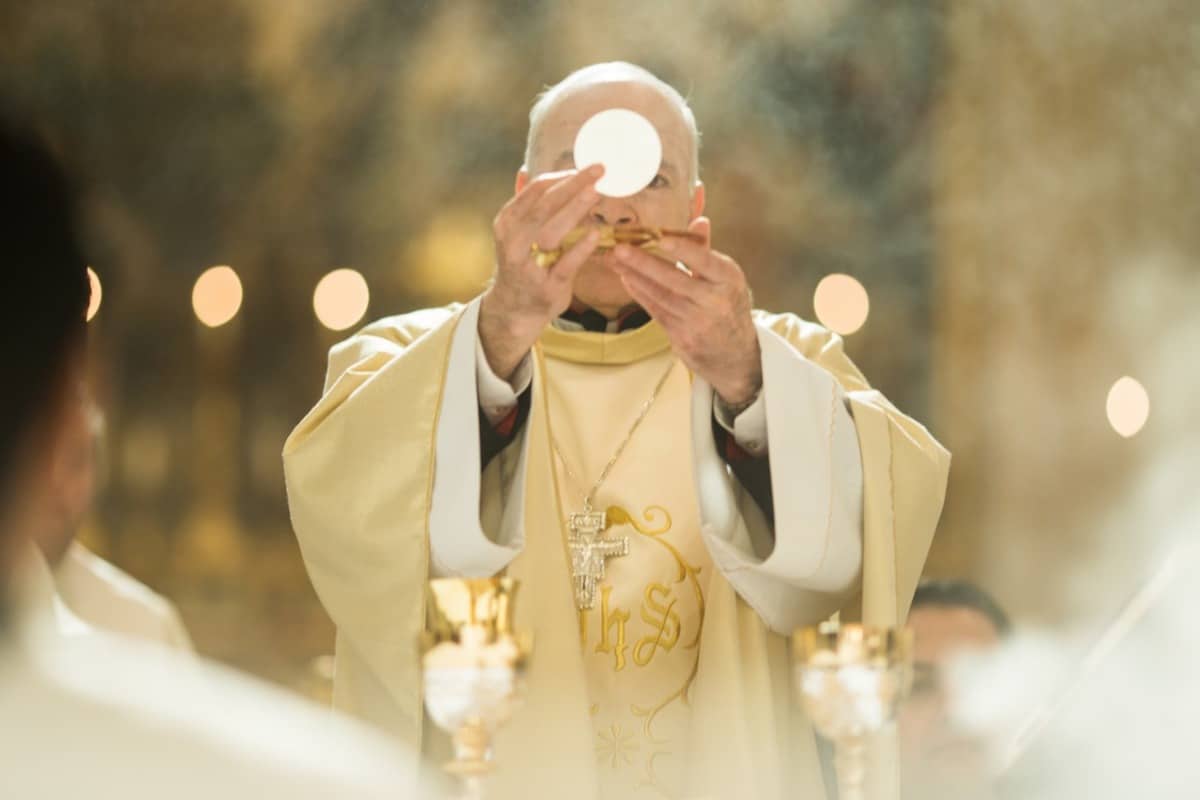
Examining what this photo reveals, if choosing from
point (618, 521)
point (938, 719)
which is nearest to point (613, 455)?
point (618, 521)

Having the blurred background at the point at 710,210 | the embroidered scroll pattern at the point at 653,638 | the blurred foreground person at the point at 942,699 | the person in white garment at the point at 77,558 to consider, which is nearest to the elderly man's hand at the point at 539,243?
the embroidered scroll pattern at the point at 653,638

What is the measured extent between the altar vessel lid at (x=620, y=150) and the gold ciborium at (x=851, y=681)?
95 cm

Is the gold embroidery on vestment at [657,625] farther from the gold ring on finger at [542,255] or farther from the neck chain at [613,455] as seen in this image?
the gold ring on finger at [542,255]

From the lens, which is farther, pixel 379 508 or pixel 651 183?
pixel 651 183

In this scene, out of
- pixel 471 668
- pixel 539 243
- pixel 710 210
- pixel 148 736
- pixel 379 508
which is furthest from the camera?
pixel 710 210

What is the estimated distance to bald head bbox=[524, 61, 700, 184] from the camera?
119 inches

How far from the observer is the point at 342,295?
6.66m

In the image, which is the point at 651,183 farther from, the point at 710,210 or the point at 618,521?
the point at 710,210

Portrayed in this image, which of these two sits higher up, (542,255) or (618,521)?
(542,255)

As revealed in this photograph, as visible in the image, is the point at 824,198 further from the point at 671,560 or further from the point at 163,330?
the point at 671,560

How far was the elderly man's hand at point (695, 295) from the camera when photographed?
2447 millimetres

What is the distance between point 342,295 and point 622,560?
13.2ft

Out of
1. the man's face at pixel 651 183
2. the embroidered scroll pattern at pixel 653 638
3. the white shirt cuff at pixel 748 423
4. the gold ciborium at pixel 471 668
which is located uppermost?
the man's face at pixel 651 183

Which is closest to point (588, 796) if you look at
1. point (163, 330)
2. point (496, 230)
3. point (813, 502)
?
point (813, 502)
